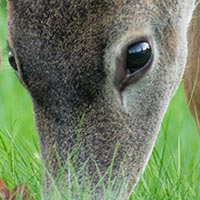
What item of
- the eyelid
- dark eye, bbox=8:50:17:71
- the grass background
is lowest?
the grass background

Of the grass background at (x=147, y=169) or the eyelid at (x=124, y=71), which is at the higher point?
the eyelid at (x=124, y=71)

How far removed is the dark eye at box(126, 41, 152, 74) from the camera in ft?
15.7

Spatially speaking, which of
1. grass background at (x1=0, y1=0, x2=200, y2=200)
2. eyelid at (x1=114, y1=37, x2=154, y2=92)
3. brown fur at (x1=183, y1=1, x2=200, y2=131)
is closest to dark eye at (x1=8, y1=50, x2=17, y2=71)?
grass background at (x1=0, y1=0, x2=200, y2=200)

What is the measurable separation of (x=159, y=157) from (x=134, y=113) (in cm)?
85

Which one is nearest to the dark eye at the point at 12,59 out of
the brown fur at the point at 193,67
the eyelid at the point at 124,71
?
the eyelid at the point at 124,71

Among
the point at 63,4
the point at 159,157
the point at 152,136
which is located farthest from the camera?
the point at 159,157

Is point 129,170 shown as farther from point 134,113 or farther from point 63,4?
point 63,4

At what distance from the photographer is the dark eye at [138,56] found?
15.7ft

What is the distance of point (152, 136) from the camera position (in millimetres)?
5027

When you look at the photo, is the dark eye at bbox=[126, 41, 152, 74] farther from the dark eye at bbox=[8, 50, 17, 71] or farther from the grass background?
the grass background

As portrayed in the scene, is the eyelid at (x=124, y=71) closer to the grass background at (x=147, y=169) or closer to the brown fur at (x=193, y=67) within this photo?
the grass background at (x=147, y=169)

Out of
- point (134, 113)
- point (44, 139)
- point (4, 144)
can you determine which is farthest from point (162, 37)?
point (4, 144)

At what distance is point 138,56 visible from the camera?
480 centimetres

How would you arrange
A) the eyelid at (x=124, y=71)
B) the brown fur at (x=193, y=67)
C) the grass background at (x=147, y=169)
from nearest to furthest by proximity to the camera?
1. the eyelid at (x=124, y=71)
2. the grass background at (x=147, y=169)
3. the brown fur at (x=193, y=67)
